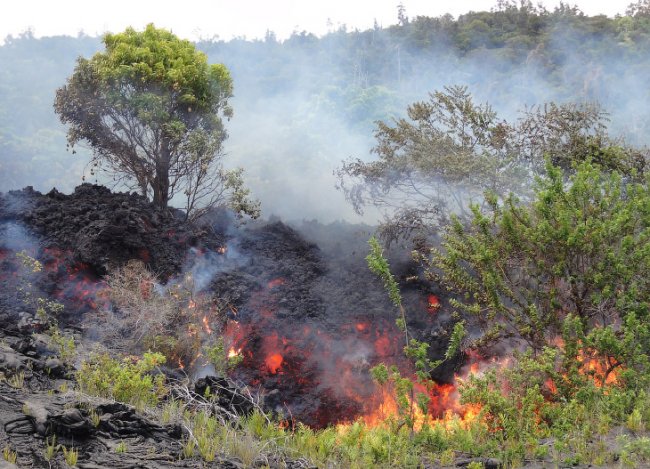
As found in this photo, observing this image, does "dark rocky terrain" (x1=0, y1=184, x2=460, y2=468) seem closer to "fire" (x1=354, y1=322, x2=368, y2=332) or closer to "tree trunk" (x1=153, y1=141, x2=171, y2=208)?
"fire" (x1=354, y1=322, x2=368, y2=332)

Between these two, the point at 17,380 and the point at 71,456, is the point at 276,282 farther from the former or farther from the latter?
the point at 71,456

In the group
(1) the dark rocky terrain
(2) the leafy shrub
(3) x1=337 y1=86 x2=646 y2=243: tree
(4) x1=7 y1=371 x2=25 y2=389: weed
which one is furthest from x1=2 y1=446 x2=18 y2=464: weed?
(3) x1=337 y1=86 x2=646 y2=243: tree

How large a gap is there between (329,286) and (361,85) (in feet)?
96.4

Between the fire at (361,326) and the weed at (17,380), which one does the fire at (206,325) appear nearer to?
the fire at (361,326)

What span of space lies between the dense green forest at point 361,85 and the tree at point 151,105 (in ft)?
34.7

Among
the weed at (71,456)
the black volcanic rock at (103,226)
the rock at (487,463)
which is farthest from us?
the black volcanic rock at (103,226)

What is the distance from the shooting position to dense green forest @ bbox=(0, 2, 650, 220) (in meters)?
30.7

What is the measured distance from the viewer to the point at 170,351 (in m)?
11.5

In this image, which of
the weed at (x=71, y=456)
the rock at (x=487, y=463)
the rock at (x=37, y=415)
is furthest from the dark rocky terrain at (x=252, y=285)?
the weed at (x=71, y=456)

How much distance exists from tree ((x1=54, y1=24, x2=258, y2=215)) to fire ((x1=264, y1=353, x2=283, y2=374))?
4.76 meters

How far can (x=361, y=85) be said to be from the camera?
140 feet

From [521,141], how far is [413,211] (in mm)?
3443

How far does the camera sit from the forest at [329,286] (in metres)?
6.79

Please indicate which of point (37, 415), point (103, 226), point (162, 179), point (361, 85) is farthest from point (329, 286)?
point (361, 85)
